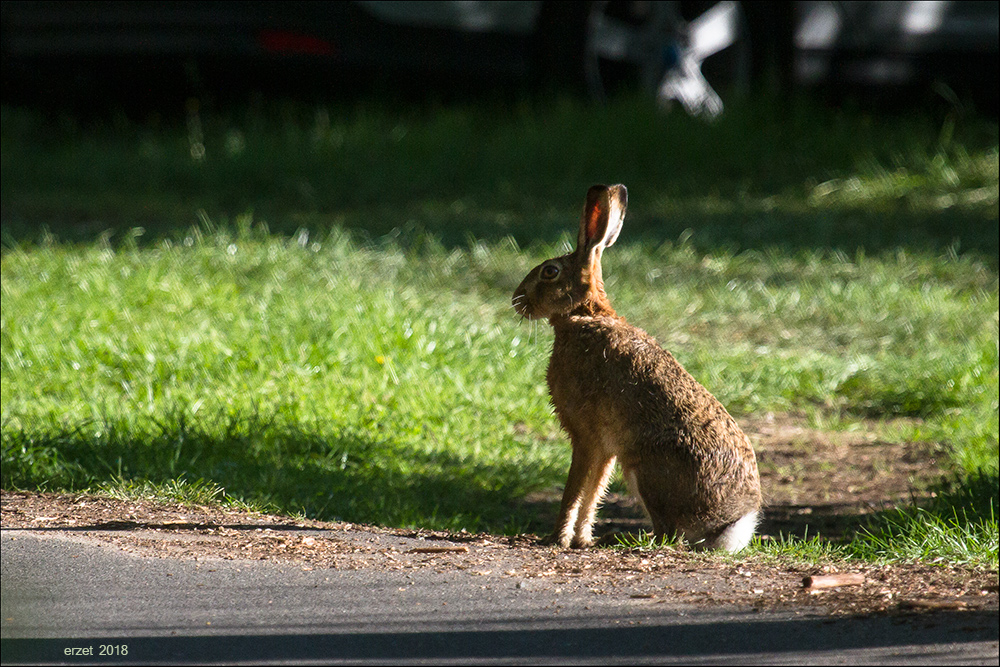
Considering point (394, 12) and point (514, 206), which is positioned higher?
point (394, 12)

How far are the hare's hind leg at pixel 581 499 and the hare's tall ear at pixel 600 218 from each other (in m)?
0.63

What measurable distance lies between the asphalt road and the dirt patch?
4.0 inches

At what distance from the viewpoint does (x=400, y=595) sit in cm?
313

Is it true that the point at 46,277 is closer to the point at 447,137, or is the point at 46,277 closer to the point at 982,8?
the point at 447,137

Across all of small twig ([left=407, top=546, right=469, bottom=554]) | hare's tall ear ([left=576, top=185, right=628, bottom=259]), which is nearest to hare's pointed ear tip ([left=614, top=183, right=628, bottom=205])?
hare's tall ear ([left=576, top=185, right=628, bottom=259])

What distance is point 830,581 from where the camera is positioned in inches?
125

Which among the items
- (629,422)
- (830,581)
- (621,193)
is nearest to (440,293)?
(621,193)

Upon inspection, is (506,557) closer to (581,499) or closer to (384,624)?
(581,499)

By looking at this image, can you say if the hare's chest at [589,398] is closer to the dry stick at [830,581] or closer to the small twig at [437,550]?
the small twig at [437,550]

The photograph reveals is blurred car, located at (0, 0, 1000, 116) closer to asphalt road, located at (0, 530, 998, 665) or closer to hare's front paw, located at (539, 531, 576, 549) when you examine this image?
hare's front paw, located at (539, 531, 576, 549)

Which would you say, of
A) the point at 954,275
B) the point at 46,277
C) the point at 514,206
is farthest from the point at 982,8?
the point at 46,277

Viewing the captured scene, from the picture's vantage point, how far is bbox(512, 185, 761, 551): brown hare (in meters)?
3.66

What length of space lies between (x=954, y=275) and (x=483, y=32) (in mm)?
4305

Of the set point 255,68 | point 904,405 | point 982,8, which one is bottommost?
point 904,405
